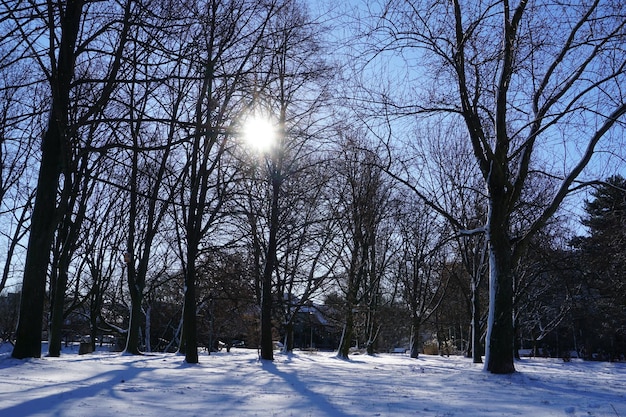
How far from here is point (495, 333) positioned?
10070 millimetres

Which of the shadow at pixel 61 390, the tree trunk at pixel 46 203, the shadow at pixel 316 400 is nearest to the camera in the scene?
the shadow at pixel 61 390

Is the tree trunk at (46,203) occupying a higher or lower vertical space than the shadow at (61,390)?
higher

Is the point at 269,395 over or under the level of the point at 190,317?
under

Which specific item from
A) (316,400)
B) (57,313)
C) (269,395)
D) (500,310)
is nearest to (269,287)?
(57,313)

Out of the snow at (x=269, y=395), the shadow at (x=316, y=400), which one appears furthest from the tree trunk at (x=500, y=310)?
the shadow at (x=316, y=400)

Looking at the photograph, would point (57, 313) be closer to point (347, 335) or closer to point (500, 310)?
point (347, 335)

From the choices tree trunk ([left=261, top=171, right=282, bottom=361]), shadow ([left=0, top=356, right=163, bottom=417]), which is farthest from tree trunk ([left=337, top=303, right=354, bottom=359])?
shadow ([left=0, top=356, right=163, bottom=417])

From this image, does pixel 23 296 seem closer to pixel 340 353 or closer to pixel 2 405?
pixel 2 405

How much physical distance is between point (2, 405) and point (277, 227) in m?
12.4

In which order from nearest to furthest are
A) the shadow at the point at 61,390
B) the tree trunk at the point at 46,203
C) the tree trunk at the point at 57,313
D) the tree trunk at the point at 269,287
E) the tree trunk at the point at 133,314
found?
the shadow at the point at 61,390 → the tree trunk at the point at 46,203 → the tree trunk at the point at 269,287 → the tree trunk at the point at 57,313 → the tree trunk at the point at 133,314

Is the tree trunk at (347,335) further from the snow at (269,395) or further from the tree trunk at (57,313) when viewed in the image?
the snow at (269,395)

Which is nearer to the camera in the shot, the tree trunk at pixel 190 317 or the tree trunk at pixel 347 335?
the tree trunk at pixel 190 317

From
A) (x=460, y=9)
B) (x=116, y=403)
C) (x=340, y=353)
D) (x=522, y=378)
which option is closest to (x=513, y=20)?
(x=460, y=9)

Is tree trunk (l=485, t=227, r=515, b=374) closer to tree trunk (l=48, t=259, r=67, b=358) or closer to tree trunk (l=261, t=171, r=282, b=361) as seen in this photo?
tree trunk (l=261, t=171, r=282, b=361)
